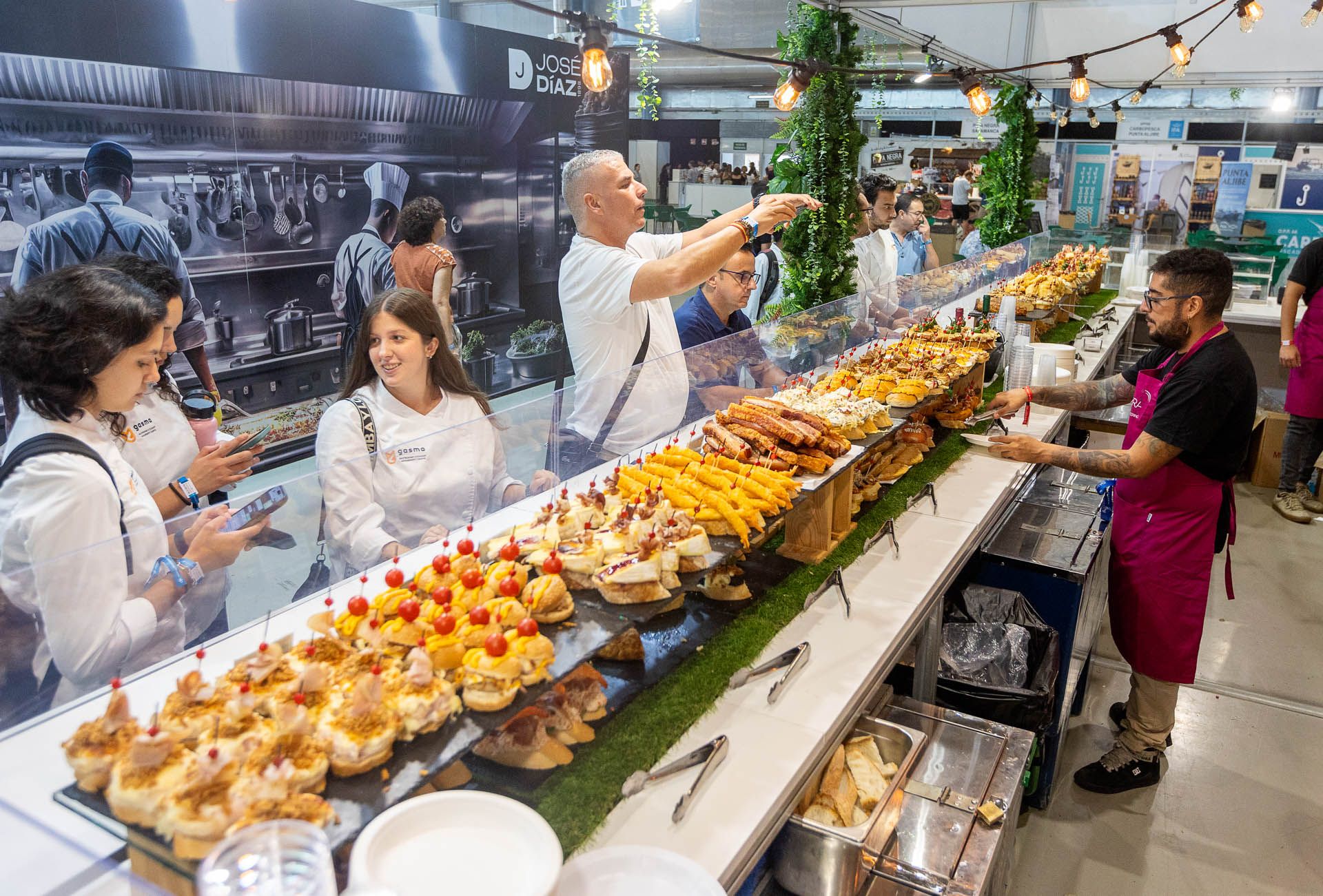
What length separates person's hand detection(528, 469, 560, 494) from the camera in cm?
273

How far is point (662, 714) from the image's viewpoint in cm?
222

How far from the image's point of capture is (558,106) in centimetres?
852

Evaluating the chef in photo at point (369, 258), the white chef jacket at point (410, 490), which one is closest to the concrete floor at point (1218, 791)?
the white chef jacket at point (410, 490)

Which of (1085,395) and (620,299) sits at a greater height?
(620,299)

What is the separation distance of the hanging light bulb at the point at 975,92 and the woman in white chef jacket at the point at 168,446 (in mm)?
5673

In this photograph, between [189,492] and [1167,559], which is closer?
[189,492]

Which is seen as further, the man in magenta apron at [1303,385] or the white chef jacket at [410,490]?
the man in magenta apron at [1303,385]

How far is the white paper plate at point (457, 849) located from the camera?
1.35m

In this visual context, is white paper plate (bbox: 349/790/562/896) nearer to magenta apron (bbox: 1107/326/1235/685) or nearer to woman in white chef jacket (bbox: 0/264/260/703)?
woman in white chef jacket (bbox: 0/264/260/703)

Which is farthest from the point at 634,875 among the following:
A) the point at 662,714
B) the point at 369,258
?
the point at 369,258

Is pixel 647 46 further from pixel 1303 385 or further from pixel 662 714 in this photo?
pixel 662 714

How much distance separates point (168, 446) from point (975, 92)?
598cm

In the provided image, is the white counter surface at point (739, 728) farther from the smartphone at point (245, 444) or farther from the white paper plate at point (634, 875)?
the smartphone at point (245, 444)

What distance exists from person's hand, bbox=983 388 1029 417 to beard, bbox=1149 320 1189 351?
2.27ft
